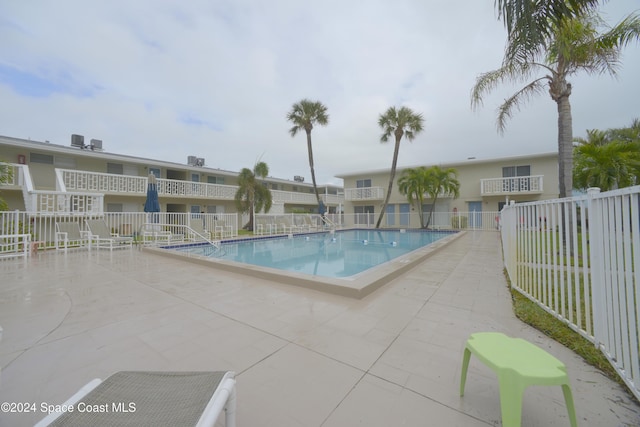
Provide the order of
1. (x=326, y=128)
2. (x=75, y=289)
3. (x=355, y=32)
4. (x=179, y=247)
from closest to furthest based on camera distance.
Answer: (x=75, y=289) → (x=355, y=32) → (x=179, y=247) → (x=326, y=128)

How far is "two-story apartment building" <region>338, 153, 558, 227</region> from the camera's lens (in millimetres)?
17656

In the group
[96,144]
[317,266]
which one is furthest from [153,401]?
[96,144]

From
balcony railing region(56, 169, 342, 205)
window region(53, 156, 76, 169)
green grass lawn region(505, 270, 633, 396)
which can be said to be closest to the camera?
green grass lawn region(505, 270, 633, 396)

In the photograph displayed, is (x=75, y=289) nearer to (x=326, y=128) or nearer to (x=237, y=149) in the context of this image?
(x=326, y=128)

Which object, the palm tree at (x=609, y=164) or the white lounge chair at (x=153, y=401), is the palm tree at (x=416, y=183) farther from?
the white lounge chair at (x=153, y=401)

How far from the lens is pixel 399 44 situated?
31.5ft

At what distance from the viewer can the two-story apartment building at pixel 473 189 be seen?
1766cm

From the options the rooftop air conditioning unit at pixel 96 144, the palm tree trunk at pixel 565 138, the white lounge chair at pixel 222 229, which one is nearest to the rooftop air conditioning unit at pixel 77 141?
the rooftop air conditioning unit at pixel 96 144

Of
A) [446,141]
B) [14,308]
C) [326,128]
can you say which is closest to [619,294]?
[14,308]

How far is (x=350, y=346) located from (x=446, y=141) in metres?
24.9

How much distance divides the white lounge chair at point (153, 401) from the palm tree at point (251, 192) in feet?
52.6

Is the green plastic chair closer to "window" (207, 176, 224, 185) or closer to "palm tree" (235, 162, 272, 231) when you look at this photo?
"palm tree" (235, 162, 272, 231)

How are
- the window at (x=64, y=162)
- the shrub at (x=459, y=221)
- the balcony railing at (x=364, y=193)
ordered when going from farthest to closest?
the balcony railing at (x=364, y=193), the shrub at (x=459, y=221), the window at (x=64, y=162)

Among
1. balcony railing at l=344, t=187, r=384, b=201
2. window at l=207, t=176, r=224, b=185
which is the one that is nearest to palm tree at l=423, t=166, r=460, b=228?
balcony railing at l=344, t=187, r=384, b=201
